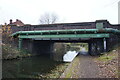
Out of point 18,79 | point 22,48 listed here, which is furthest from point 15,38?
point 18,79

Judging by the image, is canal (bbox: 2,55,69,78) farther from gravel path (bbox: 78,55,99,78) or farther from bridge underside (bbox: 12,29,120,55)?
bridge underside (bbox: 12,29,120,55)

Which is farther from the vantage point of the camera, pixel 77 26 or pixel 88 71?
pixel 77 26

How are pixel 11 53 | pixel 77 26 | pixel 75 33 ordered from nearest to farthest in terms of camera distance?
pixel 75 33 < pixel 11 53 < pixel 77 26

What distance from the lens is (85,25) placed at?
18.1 m

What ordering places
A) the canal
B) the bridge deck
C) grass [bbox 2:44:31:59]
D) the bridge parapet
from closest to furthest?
1. the canal
2. the bridge deck
3. grass [bbox 2:44:31:59]
4. the bridge parapet

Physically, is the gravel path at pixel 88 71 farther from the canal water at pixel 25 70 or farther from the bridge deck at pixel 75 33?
the bridge deck at pixel 75 33

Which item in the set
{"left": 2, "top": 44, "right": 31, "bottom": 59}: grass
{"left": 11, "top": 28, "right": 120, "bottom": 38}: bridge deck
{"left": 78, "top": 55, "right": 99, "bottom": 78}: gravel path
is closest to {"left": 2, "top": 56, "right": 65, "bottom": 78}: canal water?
{"left": 2, "top": 44, "right": 31, "bottom": 59}: grass

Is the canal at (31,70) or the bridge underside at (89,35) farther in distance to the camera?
the bridge underside at (89,35)

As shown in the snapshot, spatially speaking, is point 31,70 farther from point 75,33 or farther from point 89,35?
point 89,35

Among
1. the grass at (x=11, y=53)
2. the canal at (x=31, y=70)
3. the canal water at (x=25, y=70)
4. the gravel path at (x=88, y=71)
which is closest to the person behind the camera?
the gravel path at (x=88, y=71)

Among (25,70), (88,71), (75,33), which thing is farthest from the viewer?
(75,33)

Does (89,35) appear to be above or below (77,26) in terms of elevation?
below

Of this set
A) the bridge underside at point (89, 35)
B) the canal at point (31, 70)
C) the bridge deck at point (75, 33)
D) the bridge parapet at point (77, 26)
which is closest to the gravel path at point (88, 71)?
the canal at point (31, 70)

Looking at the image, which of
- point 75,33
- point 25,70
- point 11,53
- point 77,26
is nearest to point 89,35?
point 75,33
